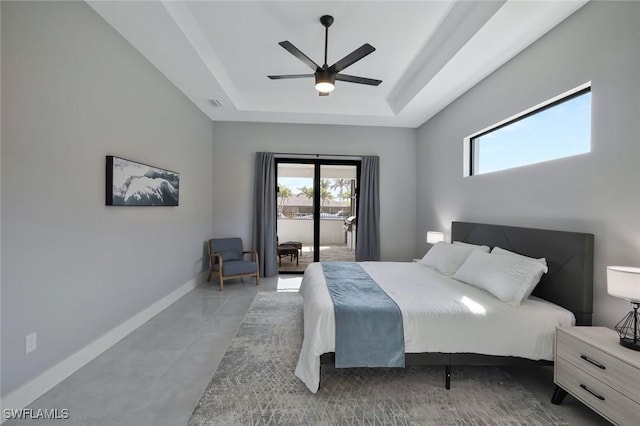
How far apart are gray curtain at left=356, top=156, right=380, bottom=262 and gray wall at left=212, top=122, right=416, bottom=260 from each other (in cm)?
17

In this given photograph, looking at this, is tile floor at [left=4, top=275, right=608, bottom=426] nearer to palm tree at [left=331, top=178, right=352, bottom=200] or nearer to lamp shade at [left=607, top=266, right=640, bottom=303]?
lamp shade at [left=607, top=266, right=640, bottom=303]

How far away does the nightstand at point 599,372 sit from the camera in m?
1.50

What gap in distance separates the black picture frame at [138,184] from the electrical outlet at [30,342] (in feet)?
3.70

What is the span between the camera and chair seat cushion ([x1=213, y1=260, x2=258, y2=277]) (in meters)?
4.55

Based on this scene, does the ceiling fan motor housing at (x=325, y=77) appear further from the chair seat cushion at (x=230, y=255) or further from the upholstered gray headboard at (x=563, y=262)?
the chair seat cushion at (x=230, y=255)

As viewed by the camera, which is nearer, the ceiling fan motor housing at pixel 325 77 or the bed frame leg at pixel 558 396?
the bed frame leg at pixel 558 396

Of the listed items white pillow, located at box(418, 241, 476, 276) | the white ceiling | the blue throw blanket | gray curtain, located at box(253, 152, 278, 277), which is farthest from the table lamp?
gray curtain, located at box(253, 152, 278, 277)

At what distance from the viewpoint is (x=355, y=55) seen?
2.58 meters

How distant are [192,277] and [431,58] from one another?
180 inches

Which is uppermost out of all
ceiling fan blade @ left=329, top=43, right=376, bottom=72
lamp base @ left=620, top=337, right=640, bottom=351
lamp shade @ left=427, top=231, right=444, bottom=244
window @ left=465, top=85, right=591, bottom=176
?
ceiling fan blade @ left=329, top=43, right=376, bottom=72

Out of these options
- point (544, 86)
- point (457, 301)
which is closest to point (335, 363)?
point (457, 301)

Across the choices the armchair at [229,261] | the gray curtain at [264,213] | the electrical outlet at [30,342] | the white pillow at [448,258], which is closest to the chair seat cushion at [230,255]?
the armchair at [229,261]

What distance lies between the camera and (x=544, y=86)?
2.64m

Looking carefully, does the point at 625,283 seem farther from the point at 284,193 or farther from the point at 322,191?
the point at 284,193
